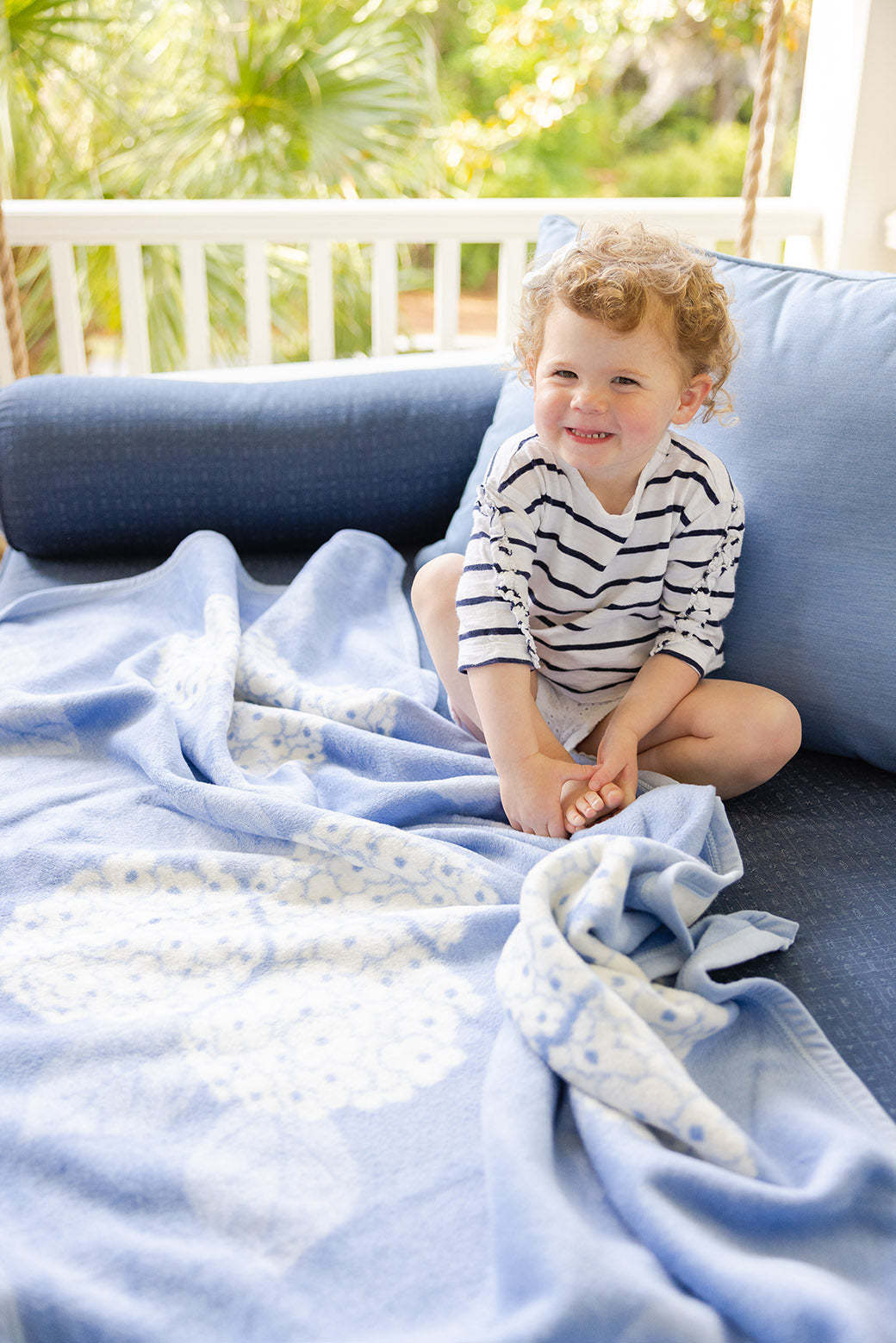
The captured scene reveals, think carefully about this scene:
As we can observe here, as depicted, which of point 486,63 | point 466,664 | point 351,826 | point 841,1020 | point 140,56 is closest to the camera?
point 841,1020

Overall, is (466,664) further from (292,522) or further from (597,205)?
(597,205)

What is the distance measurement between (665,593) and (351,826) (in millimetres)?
431

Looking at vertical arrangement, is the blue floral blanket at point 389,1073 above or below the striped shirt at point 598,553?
below

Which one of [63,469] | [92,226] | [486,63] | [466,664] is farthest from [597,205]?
[486,63]

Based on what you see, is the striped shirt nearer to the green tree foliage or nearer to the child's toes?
the child's toes

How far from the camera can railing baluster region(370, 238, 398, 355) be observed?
2.22 meters

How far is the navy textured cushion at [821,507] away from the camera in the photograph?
107 centimetres

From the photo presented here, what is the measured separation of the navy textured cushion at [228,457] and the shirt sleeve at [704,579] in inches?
20.1

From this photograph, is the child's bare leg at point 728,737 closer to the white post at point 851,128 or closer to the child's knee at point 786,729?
the child's knee at point 786,729

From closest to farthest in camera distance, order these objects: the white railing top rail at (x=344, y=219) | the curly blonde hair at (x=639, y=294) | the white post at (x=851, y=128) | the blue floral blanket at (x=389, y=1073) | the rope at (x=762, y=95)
→ 1. the blue floral blanket at (x=389, y=1073)
2. the curly blonde hair at (x=639, y=294)
3. the rope at (x=762, y=95)
4. the white post at (x=851, y=128)
5. the white railing top rail at (x=344, y=219)

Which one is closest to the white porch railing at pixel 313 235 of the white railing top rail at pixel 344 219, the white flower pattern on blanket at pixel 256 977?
the white railing top rail at pixel 344 219

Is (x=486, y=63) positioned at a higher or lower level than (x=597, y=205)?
higher

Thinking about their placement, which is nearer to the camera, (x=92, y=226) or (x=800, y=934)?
(x=800, y=934)

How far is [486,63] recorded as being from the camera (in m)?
6.48
